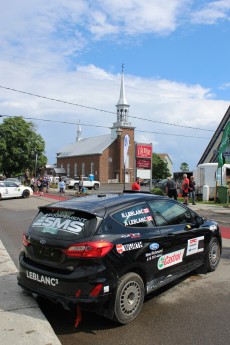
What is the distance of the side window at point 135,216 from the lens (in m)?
4.86

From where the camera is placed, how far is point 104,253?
14.3ft

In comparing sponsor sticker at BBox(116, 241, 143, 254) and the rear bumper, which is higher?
sponsor sticker at BBox(116, 241, 143, 254)

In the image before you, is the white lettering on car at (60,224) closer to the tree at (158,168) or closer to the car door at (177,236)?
the car door at (177,236)

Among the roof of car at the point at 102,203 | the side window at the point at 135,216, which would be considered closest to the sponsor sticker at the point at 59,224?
the roof of car at the point at 102,203

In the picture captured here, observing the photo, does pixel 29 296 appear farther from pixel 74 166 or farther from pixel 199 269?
pixel 74 166

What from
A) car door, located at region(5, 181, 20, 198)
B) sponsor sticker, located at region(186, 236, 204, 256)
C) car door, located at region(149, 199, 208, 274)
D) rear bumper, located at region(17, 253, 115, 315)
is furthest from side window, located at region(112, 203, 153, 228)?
car door, located at region(5, 181, 20, 198)

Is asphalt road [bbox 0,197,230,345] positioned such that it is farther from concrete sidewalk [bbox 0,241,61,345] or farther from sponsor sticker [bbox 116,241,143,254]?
sponsor sticker [bbox 116,241,143,254]

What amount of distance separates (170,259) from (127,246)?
1074 millimetres

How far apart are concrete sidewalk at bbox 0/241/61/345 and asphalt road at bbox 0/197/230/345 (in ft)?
0.72

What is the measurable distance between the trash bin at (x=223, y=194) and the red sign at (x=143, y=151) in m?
A: 5.23

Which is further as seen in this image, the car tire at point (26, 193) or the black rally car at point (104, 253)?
the car tire at point (26, 193)

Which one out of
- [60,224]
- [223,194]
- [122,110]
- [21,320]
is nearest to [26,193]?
[223,194]

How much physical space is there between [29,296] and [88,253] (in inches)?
57.1

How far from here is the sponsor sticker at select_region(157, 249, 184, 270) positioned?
5.18 metres
